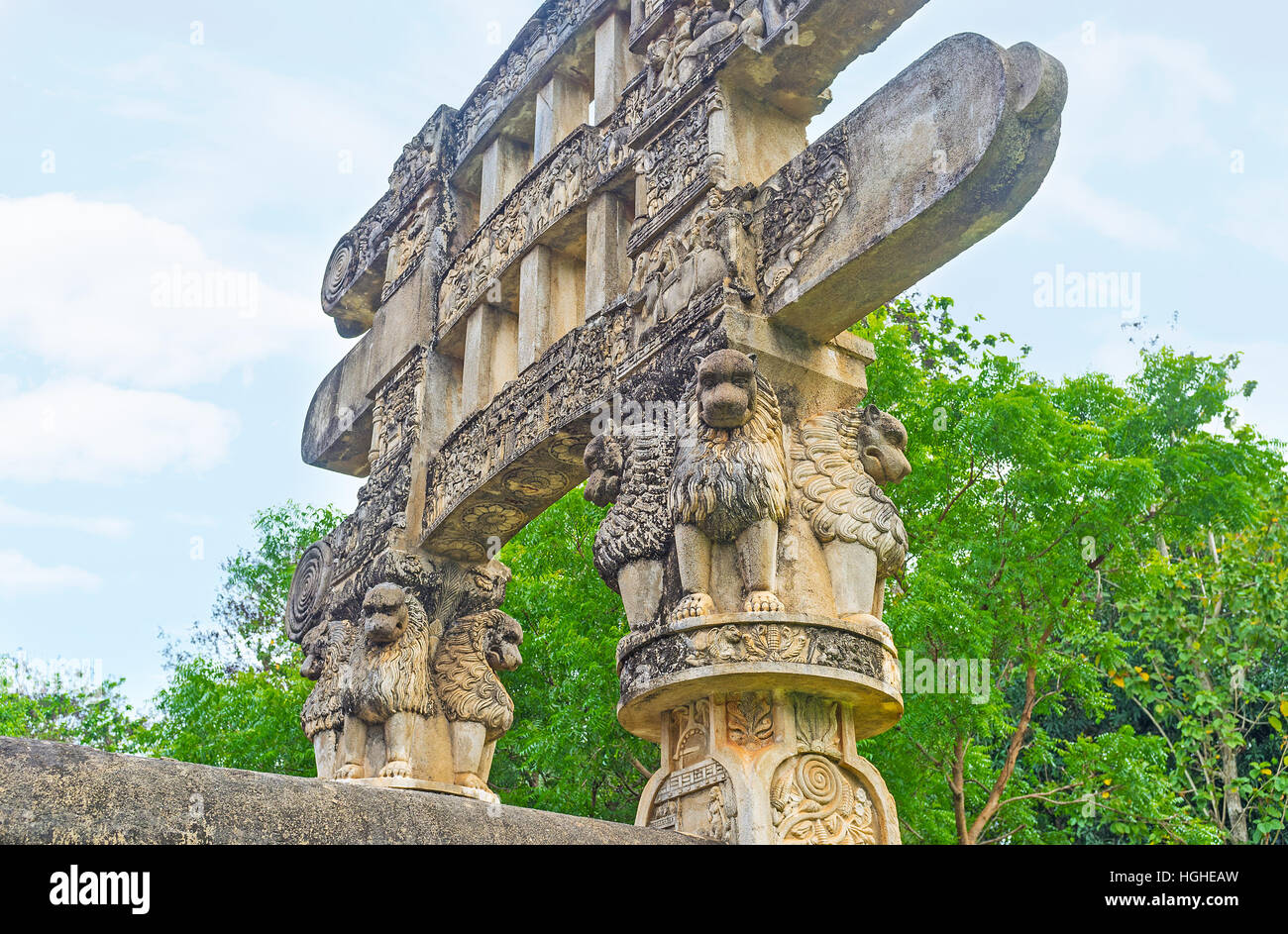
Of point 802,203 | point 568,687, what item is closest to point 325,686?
Result: point 568,687

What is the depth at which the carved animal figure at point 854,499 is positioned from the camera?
6.02 meters

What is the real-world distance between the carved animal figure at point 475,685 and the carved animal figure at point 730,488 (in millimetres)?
3309

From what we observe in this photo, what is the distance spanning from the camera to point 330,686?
9.03 meters

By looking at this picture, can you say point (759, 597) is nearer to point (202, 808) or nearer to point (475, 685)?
point (202, 808)

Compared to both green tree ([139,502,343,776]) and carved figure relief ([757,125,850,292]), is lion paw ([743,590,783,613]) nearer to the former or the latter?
carved figure relief ([757,125,850,292])

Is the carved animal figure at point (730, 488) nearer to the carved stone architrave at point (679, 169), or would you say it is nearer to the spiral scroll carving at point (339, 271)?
the carved stone architrave at point (679, 169)

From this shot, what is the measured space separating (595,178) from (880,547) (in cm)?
347

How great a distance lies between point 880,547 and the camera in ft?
20.0

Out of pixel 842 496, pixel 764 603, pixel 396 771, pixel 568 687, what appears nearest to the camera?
pixel 764 603

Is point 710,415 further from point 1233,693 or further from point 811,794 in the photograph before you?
point 1233,693

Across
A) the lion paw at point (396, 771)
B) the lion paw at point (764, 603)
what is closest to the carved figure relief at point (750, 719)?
the lion paw at point (764, 603)

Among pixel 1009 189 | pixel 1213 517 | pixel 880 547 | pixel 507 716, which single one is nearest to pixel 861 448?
pixel 880 547

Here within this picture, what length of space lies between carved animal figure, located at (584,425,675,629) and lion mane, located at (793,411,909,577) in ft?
2.22

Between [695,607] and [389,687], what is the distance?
345 cm
